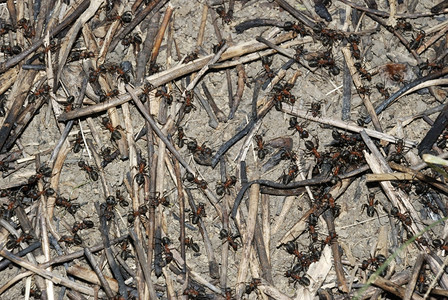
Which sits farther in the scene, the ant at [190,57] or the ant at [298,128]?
the ant at [190,57]

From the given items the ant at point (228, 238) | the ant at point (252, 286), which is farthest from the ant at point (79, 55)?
the ant at point (252, 286)

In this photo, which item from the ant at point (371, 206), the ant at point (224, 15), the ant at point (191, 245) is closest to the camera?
the ant at point (371, 206)

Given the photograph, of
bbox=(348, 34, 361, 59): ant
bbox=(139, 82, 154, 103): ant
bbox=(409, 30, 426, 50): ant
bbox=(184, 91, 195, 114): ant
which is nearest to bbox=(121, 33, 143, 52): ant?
bbox=(139, 82, 154, 103): ant

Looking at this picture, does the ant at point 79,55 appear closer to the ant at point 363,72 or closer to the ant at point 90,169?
the ant at point 90,169

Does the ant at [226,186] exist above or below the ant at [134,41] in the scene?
below

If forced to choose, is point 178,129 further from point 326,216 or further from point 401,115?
point 401,115

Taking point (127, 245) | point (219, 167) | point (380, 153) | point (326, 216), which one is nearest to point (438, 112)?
point (380, 153)

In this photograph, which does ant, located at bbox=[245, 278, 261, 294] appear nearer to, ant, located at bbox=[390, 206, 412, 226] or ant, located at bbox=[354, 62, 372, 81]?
ant, located at bbox=[390, 206, 412, 226]
